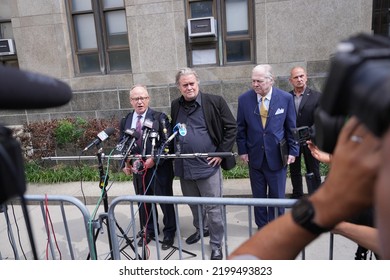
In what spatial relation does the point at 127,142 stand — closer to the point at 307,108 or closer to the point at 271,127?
the point at 271,127

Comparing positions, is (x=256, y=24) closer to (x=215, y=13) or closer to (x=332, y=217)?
(x=215, y=13)

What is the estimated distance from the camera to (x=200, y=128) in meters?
3.63

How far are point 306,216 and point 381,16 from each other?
23.8ft

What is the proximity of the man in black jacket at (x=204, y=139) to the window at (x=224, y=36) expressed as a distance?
11.6 feet

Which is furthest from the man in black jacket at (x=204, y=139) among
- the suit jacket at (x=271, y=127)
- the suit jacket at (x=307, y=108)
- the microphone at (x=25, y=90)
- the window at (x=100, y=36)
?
the window at (x=100, y=36)

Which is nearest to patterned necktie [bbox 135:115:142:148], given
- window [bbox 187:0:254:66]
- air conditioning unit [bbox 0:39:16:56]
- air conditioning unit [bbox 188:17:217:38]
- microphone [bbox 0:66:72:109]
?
microphone [bbox 0:66:72:109]

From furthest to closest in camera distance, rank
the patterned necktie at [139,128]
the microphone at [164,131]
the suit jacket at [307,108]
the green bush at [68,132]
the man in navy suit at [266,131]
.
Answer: the green bush at [68,132] → the suit jacket at [307,108] → the man in navy suit at [266,131] → the patterned necktie at [139,128] → the microphone at [164,131]

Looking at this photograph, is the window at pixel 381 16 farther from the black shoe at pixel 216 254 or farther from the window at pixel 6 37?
the window at pixel 6 37

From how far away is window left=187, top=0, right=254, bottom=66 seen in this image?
6859 mm

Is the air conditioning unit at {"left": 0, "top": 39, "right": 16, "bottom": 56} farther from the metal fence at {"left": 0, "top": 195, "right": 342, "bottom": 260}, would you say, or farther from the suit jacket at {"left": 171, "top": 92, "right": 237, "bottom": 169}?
the suit jacket at {"left": 171, "top": 92, "right": 237, "bottom": 169}

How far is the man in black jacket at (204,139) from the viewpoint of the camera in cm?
359

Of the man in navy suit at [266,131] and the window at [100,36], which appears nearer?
the man in navy suit at [266,131]
